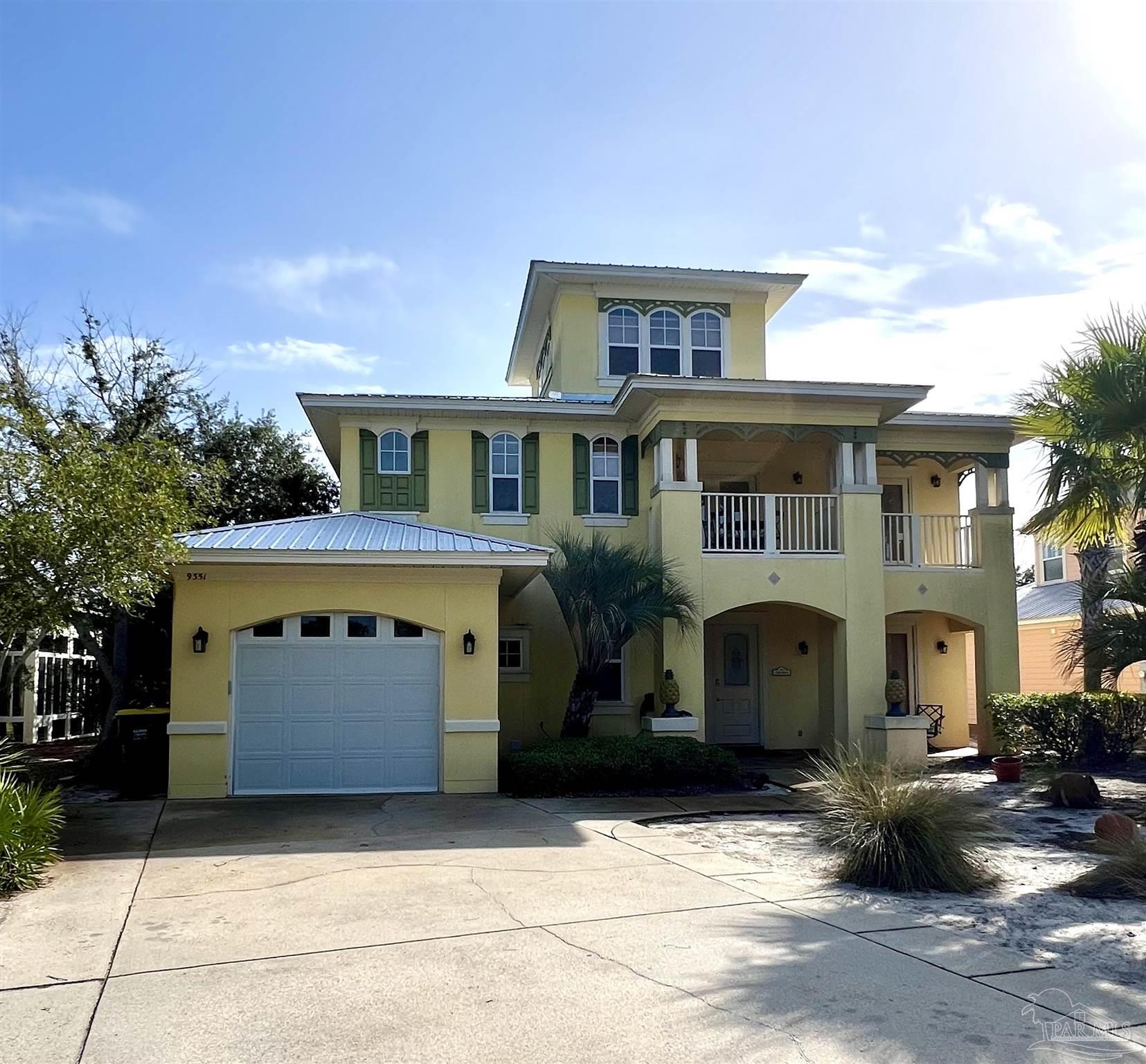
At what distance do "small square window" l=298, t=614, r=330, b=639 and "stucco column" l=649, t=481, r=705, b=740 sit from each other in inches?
213

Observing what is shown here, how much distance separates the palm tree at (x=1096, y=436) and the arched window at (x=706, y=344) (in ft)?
23.2

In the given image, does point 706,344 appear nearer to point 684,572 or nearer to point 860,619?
point 684,572

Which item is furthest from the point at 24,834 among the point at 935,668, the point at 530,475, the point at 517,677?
the point at 935,668

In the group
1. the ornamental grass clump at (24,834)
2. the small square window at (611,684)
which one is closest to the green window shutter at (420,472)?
the small square window at (611,684)

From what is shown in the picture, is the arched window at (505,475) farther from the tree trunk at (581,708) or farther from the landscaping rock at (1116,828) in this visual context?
the landscaping rock at (1116,828)

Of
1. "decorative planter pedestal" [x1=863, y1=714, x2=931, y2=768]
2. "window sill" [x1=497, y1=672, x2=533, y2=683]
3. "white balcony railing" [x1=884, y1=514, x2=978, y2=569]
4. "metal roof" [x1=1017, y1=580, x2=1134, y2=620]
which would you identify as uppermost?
"white balcony railing" [x1=884, y1=514, x2=978, y2=569]

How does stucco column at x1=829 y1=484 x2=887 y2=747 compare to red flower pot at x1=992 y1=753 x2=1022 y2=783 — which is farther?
stucco column at x1=829 y1=484 x2=887 y2=747

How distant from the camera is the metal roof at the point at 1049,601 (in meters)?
25.3

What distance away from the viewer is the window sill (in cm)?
1800

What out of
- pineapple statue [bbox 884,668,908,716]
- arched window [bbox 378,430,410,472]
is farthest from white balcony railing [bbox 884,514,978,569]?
arched window [bbox 378,430,410,472]

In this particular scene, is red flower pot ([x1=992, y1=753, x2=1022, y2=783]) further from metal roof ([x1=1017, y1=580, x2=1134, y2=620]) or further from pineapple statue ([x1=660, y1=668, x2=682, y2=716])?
metal roof ([x1=1017, y1=580, x2=1134, y2=620])

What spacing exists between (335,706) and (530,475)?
5962mm

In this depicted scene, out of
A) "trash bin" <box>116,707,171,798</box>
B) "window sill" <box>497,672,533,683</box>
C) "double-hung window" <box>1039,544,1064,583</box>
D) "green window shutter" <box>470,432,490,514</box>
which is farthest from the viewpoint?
"double-hung window" <box>1039,544,1064,583</box>

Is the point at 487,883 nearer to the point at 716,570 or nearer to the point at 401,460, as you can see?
the point at 716,570
